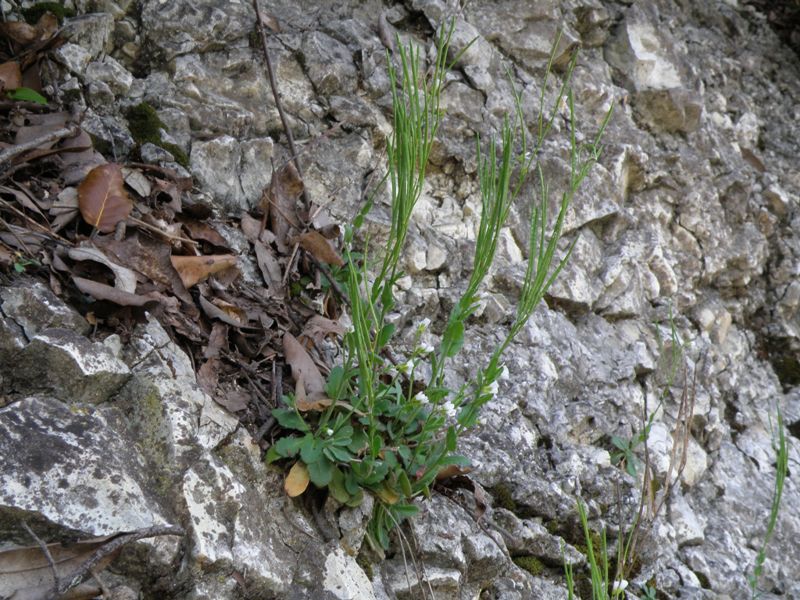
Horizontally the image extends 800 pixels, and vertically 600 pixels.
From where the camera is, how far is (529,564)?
2275 millimetres

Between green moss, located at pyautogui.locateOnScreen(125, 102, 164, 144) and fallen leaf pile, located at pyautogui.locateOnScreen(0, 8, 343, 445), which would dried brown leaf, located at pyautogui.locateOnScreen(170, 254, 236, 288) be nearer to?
fallen leaf pile, located at pyautogui.locateOnScreen(0, 8, 343, 445)

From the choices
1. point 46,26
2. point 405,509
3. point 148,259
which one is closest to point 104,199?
point 148,259

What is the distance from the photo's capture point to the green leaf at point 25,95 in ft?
7.06

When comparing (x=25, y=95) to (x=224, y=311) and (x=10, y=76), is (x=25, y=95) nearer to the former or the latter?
(x=10, y=76)

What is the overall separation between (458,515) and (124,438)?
102 centimetres

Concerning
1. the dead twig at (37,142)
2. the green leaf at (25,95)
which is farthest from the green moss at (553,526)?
the green leaf at (25,95)

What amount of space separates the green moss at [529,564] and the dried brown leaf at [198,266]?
131 centimetres

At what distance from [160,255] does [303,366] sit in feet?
1.75

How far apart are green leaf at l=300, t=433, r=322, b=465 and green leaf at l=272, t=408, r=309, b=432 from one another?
4 centimetres

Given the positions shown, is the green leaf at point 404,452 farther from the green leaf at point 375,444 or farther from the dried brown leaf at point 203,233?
the dried brown leaf at point 203,233

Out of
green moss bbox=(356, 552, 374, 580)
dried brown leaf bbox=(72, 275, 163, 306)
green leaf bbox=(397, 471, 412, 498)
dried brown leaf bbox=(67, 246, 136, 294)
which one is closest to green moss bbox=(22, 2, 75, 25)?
dried brown leaf bbox=(67, 246, 136, 294)

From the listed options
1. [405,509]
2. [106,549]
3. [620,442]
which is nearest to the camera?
[106,549]

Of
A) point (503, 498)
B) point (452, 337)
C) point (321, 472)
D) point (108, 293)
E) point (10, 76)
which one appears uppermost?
point (452, 337)

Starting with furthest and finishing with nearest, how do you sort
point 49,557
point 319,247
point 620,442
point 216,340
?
1. point 620,442
2. point 319,247
3. point 216,340
4. point 49,557
